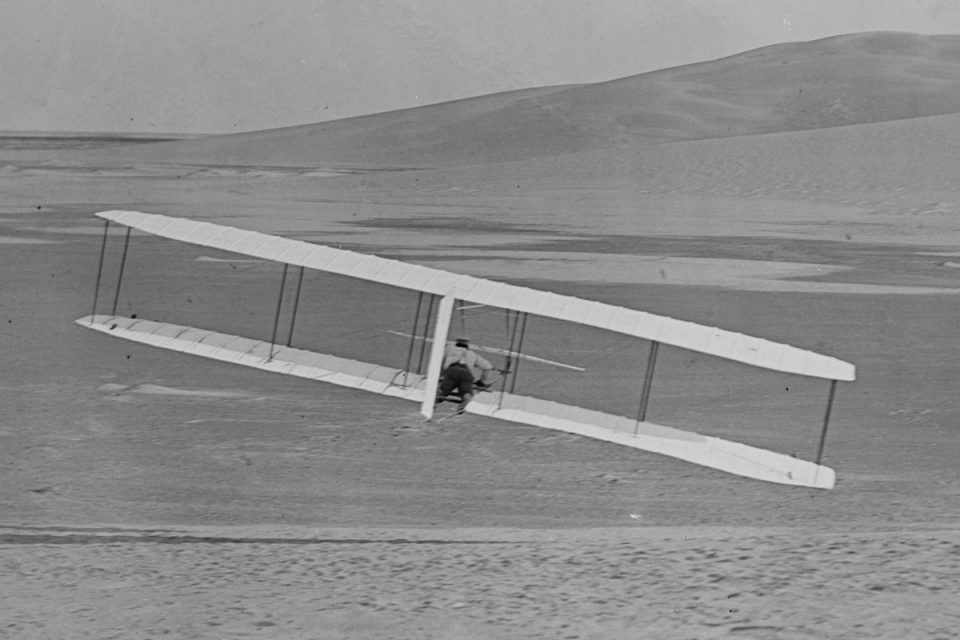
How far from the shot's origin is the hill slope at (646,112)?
6569cm

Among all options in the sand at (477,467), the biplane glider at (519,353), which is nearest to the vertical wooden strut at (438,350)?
the biplane glider at (519,353)

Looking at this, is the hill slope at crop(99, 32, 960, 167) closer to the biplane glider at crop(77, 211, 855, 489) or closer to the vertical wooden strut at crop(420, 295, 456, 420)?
the biplane glider at crop(77, 211, 855, 489)

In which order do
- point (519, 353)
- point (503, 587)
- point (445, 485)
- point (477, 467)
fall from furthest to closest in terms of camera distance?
1. point (519, 353)
2. point (477, 467)
3. point (445, 485)
4. point (503, 587)

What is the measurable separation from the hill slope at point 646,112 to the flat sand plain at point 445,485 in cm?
3926

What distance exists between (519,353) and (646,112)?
191ft

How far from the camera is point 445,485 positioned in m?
12.2

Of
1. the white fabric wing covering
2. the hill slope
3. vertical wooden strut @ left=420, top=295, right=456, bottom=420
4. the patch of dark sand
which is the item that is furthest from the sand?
the hill slope

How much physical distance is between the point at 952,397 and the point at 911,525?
480cm

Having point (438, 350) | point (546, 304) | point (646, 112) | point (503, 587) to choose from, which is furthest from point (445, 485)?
point (646, 112)

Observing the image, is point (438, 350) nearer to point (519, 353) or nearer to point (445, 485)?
point (445, 485)

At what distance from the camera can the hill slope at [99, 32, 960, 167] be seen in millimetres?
65688

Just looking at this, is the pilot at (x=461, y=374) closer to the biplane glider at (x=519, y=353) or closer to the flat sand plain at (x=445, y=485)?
the biplane glider at (x=519, y=353)

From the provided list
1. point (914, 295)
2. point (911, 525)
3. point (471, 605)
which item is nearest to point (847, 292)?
point (914, 295)

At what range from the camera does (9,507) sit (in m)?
11.2
